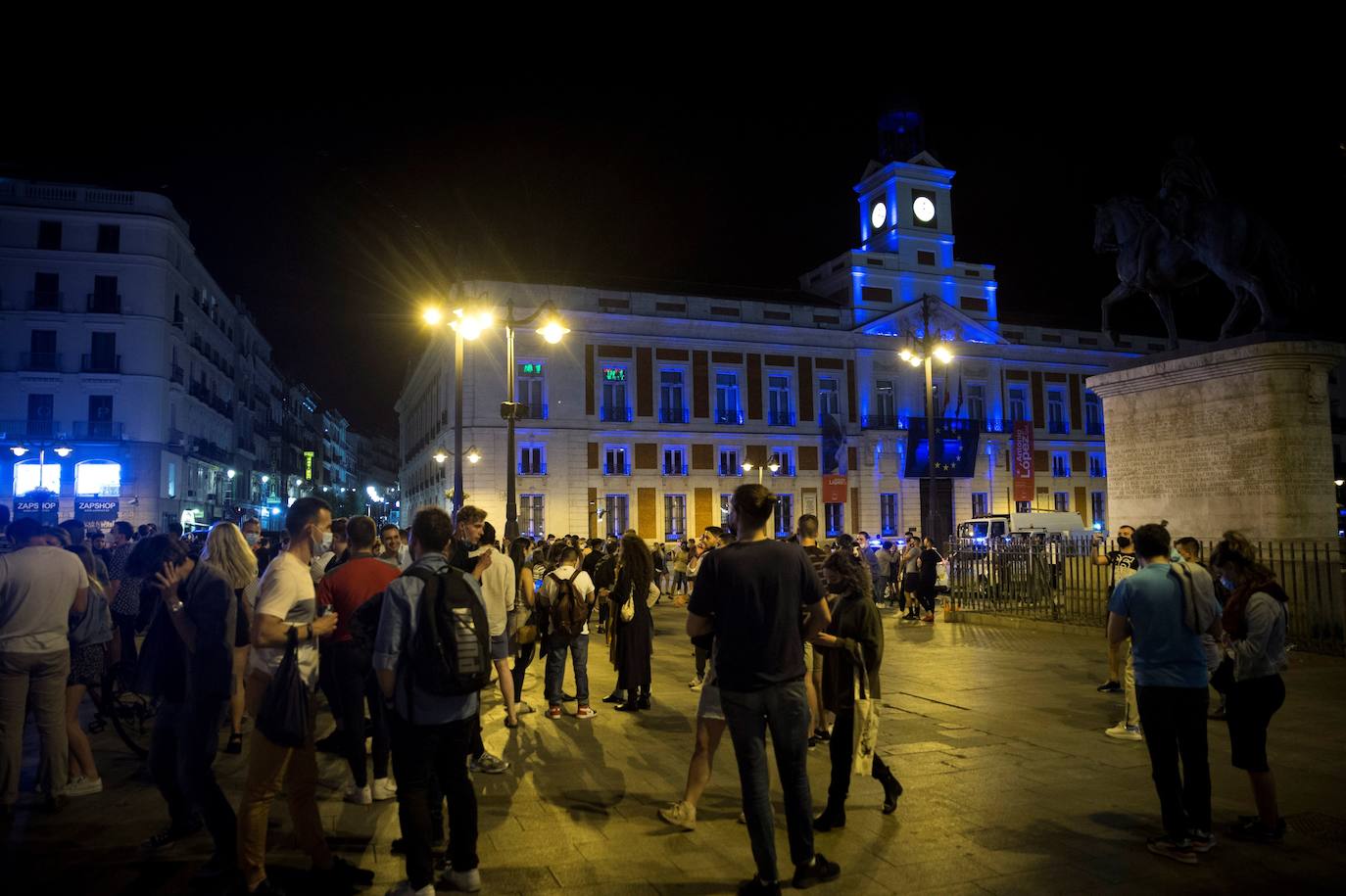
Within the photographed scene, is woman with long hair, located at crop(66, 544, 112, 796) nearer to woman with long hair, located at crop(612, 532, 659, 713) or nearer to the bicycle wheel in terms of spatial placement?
the bicycle wheel

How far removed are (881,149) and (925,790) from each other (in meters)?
51.4

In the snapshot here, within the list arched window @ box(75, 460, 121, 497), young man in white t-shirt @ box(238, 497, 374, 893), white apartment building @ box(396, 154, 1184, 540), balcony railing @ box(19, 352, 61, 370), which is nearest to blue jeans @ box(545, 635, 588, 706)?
young man in white t-shirt @ box(238, 497, 374, 893)

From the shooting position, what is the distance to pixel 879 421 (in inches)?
1912

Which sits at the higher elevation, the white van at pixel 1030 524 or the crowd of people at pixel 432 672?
the white van at pixel 1030 524

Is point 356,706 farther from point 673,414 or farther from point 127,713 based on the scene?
point 673,414

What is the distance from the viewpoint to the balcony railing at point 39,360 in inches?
1522

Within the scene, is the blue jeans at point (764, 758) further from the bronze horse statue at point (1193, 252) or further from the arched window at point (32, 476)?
the arched window at point (32, 476)

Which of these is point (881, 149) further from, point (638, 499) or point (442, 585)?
point (442, 585)

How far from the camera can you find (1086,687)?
31.6 ft

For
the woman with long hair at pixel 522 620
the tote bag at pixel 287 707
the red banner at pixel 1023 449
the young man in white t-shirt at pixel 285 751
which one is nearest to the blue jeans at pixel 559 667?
the woman with long hair at pixel 522 620

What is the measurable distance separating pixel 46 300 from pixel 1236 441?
4423 cm

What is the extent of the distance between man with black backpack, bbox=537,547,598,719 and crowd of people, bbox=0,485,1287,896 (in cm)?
183

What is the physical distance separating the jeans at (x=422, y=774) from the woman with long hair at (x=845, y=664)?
203 centimetres

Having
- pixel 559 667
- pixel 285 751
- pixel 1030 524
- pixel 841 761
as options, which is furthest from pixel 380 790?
pixel 1030 524
